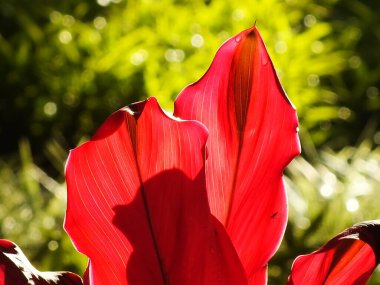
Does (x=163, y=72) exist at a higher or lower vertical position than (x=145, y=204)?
lower

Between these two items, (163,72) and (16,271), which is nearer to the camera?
(16,271)

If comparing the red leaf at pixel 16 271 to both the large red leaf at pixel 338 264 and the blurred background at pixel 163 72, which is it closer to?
the large red leaf at pixel 338 264

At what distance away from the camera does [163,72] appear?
3059 millimetres

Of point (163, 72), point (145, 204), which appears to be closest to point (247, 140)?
point (145, 204)

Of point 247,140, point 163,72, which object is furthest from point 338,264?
point 163,72

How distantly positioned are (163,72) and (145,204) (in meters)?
2.58

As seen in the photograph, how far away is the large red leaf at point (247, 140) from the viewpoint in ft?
1.67

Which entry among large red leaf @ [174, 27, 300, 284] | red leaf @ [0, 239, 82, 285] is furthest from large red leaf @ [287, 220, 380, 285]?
red leaf @ [0, 239, 82, 285]

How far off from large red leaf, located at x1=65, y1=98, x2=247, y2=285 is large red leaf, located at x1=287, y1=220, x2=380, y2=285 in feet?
0.13

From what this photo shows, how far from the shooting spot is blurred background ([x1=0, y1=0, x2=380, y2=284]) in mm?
2486

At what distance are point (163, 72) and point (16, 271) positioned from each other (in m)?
2.60

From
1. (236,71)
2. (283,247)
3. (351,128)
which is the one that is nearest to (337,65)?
(351,128)

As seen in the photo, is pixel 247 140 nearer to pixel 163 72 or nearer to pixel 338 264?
pixel 338 264

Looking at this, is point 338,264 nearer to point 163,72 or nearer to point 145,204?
point 145,204
